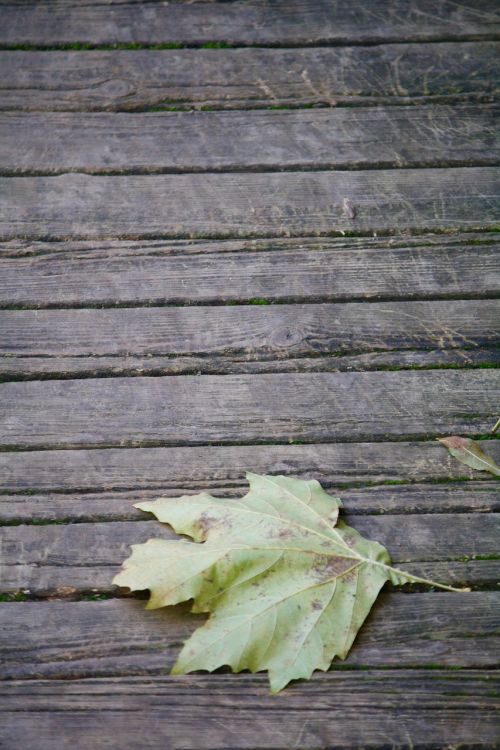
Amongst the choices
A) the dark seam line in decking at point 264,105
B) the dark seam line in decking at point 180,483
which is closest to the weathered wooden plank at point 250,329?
the dark seam line in decking at point 180,483

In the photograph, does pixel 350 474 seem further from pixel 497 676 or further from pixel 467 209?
pixel 467 209

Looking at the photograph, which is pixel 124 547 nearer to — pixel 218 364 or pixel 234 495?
pixel 234 495

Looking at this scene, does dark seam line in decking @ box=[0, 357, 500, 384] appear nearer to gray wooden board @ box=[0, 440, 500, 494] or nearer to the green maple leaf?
gray wooden board @ box=[0, 440, 500, 494]

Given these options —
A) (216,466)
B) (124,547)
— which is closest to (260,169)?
(216,466)

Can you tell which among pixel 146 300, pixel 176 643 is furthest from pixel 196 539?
pixel 146 300

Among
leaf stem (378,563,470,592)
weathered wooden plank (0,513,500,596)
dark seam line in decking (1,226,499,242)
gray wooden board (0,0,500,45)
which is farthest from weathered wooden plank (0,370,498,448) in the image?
gray wooden board (0,0,500,45)

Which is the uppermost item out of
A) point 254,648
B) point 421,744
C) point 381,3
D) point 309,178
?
point 381,3
